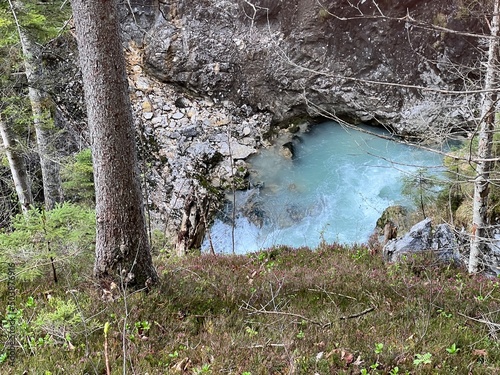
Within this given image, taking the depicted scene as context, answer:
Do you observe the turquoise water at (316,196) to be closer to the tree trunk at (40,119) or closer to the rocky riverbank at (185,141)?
the rocky riverbank at (185,141)

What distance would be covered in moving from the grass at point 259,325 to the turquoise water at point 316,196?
6076 millimetres

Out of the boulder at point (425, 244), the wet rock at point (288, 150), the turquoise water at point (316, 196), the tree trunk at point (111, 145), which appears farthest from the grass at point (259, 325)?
the wet rock at point (288, 150)

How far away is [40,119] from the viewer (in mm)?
8836

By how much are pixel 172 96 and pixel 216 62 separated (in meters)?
2.27

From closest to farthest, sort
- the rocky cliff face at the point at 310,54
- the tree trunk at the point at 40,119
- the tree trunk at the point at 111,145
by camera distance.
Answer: the tree trunk at the point at 111,145 → the tree trunk at the point at 40,119 → the rocky cliff face at the point at 310,54

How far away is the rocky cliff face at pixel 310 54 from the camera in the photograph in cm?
1405

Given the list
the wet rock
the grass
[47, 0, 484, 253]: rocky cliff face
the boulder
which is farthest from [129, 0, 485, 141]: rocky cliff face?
the grass

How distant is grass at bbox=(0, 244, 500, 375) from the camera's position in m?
3.47

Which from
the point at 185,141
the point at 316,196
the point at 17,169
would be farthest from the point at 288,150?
the point at 17,169

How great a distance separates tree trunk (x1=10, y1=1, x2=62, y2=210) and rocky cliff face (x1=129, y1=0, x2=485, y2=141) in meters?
7.56

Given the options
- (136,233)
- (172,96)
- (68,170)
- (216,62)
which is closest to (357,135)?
(216,62)

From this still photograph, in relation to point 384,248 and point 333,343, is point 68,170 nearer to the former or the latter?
point 384,248

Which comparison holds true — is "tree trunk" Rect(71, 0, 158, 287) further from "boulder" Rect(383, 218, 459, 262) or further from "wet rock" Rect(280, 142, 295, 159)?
"wet rock" Rect(280, 142, 295, 159)

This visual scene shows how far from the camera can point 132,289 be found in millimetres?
4668
